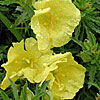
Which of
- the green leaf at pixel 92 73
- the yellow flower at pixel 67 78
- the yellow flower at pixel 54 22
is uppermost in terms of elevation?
the yellow flower at pixel 54 22

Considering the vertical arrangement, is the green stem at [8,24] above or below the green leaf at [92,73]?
above

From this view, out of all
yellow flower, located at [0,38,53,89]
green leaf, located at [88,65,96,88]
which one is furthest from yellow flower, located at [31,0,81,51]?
green leaf, located at [88,65,96,88]

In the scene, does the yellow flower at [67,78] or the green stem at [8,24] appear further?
the green stem at [8,24]

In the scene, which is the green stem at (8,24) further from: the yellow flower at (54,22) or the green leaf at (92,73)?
the green leaf at (92,73)

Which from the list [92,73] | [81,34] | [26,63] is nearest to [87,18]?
[81,34]

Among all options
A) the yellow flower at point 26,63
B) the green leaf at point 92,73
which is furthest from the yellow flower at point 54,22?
the green leaf at point 92,73

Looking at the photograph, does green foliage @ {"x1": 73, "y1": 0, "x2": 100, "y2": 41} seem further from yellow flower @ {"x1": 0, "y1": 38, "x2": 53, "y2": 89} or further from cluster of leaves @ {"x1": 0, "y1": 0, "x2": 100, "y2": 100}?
yellow flower @ {"x1": 0, "y1": 38, "x2": 53, "y2": 89}

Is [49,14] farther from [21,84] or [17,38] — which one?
[21,84]
